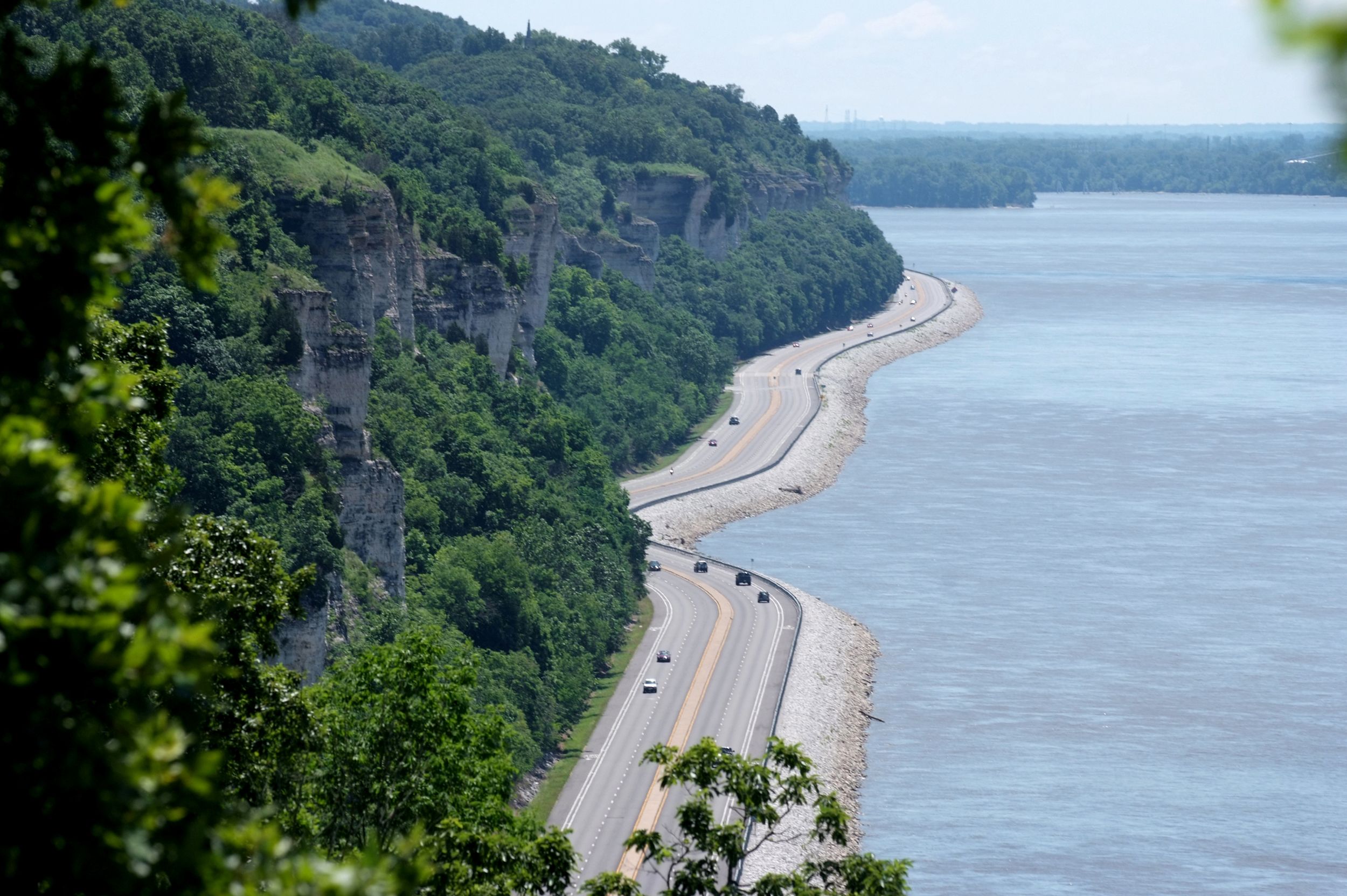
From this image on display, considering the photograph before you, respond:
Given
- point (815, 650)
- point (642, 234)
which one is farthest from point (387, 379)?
point (642, 234)

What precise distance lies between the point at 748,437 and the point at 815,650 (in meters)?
63.6

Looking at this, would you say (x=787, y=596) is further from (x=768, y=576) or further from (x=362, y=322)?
(x=362, y=322)

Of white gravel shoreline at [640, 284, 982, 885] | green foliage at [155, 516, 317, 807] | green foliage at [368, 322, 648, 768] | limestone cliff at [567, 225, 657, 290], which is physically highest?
green foliage at [155, 516, 317, 807]

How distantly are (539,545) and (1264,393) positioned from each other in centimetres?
9087

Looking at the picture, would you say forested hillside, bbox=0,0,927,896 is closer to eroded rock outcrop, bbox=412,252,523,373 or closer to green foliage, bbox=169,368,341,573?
green foliage, bbox=169,368,341,573

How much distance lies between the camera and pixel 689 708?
82.6m

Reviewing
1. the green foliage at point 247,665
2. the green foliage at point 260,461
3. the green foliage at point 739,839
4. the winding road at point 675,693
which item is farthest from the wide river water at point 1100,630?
the green foliage at point 247,665

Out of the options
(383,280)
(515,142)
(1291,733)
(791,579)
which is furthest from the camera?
(515,142)

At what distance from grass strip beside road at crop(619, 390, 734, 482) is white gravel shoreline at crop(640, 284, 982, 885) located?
889 cm

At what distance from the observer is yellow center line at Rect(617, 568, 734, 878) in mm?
63781

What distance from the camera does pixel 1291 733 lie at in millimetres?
77312

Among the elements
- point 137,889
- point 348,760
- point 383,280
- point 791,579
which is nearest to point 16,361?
point 137,889

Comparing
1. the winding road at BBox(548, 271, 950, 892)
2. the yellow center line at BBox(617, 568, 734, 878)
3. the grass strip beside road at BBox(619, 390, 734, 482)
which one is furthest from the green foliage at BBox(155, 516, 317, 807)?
the grass strip beside road at BBox(619, 390, 734, 482)

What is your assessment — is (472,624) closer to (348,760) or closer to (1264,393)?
(348,760)
